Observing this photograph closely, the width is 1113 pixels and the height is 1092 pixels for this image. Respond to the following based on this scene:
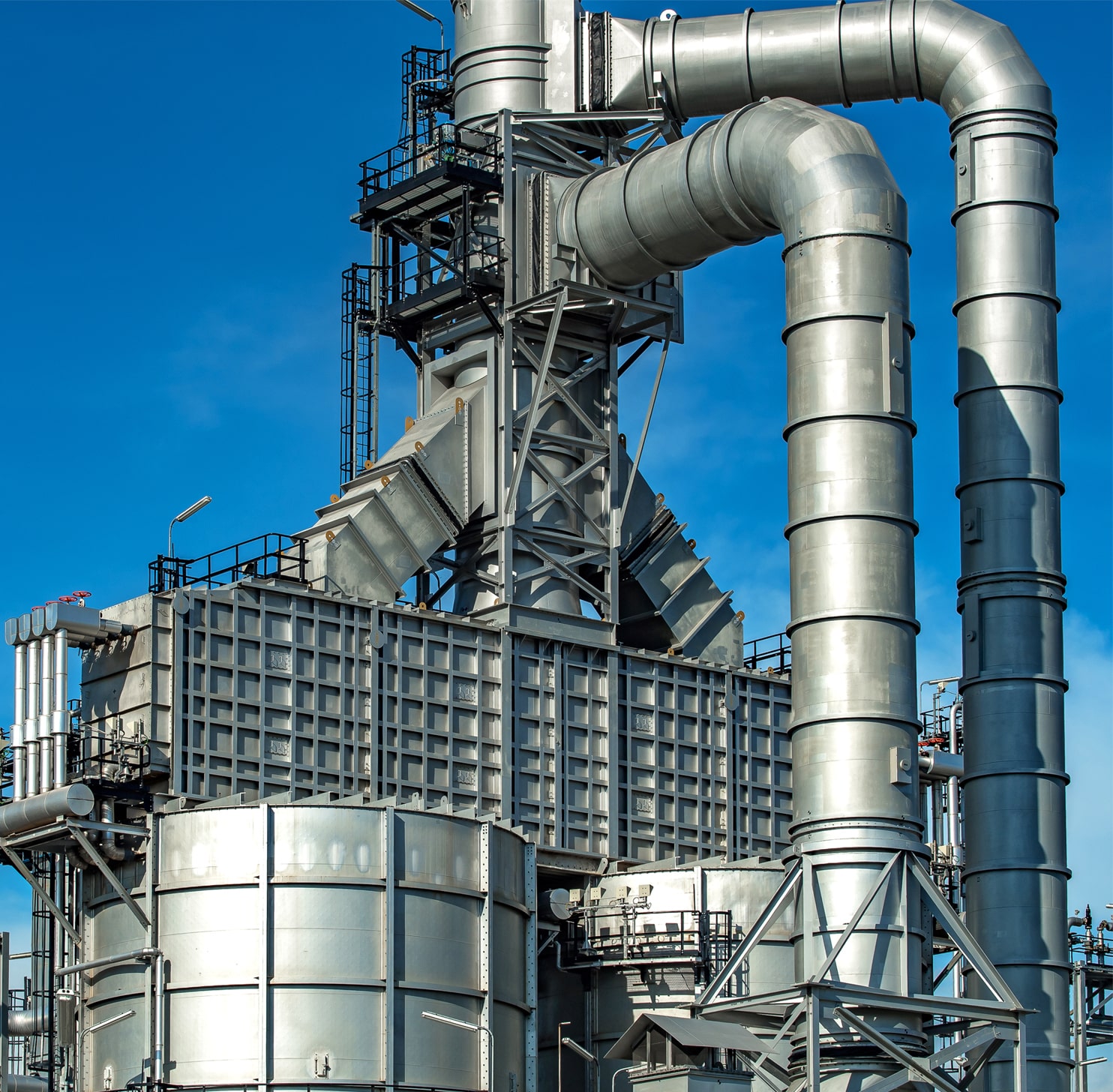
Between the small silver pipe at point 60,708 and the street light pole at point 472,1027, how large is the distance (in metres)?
9.38

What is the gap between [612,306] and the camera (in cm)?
5769

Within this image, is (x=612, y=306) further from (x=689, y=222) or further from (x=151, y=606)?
(x=151, y=606)

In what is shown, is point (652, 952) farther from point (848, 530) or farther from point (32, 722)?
point (32, 722)

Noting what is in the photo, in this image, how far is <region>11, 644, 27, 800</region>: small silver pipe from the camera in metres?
51.0

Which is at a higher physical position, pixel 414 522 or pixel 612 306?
pixel 612 306

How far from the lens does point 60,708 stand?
168ft

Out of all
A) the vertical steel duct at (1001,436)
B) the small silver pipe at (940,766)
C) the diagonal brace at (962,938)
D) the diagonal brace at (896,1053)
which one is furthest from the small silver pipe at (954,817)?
the diagonal brace at (896,1053)

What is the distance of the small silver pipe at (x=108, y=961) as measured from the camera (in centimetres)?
4675

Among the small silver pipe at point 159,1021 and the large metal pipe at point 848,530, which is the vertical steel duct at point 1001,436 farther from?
the small silver pipe at point 159,1021

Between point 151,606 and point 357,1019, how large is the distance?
1014cm

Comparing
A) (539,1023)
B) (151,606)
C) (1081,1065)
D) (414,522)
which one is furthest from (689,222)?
(1081,1065)

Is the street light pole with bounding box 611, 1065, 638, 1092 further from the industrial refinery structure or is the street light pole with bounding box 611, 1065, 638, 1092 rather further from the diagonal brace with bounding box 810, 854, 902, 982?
the diagonal brace with bounding box 810, 854, 902, 982

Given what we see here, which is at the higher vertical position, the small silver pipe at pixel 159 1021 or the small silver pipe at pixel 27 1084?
the small silver pipe at pixel 159 1021

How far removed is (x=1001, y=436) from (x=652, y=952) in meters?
13.2
